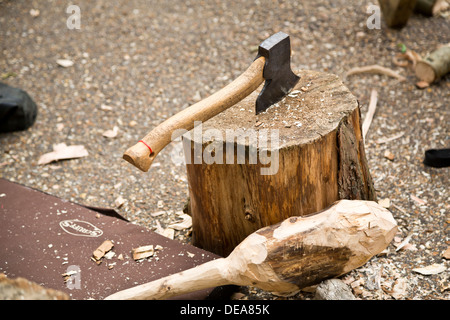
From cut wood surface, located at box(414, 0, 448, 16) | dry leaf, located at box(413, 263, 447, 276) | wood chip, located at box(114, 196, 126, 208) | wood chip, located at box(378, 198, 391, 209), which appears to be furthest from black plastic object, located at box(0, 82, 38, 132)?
cut wood surface, located at box(414, 0, 448, 16)

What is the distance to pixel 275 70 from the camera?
263cm

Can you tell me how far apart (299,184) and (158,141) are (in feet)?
2.40

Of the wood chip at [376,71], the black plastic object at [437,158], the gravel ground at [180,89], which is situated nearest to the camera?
the gravel ground at [180,89]

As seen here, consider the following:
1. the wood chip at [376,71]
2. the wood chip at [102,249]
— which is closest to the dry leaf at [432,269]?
the wood chip at [102,249]

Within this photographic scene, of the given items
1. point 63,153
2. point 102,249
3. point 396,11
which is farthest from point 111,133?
point 396,11

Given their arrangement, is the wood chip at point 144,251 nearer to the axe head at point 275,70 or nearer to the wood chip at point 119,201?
the wood chip at point 119,201

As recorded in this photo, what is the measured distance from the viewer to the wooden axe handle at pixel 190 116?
2.27 m

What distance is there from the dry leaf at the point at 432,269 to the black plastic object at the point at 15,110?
3.15 metres

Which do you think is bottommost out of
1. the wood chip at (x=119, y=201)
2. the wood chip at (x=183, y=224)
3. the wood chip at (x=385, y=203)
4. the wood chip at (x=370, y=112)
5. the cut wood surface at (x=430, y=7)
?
the wood chip at (x=183, y=224)

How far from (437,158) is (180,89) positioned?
221 centimetres

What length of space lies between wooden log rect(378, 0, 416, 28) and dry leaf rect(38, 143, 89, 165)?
119 inches

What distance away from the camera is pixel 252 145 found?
7.79 feet

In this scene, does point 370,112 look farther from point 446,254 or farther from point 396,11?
point 446,254

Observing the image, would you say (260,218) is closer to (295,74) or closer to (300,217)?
(300,217)
